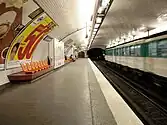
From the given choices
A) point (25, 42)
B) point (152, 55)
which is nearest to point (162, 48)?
point (152, 55)

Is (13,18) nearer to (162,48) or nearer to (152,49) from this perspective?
(162,48)

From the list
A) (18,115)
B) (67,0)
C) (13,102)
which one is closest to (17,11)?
(67,0)

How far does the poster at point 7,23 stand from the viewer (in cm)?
765

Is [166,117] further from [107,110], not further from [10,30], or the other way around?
[10,30]

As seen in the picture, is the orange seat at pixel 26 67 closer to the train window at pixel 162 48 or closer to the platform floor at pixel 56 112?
the platform floor at pixel 56 112

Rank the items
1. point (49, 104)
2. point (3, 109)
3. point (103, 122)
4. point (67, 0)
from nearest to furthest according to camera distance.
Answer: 1. point (103, 122)
2. point (3, 109)
3. point (49, 104)
4. point (67, 0)

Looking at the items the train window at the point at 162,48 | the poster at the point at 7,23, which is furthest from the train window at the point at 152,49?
the poster at the point at 7,23

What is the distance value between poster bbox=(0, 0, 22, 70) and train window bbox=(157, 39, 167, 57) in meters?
6.12

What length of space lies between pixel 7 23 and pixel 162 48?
660cm

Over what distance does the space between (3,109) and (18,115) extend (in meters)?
0.83

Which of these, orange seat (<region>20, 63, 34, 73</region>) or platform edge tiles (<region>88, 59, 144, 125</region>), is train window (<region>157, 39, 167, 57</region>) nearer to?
platform edge tiles (<region>88, 59, 144, 125</region>)

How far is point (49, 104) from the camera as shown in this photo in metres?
5.87

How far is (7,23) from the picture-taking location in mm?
8586

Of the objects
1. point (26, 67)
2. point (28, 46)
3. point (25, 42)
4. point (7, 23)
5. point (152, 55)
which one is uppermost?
point (7, 23)
